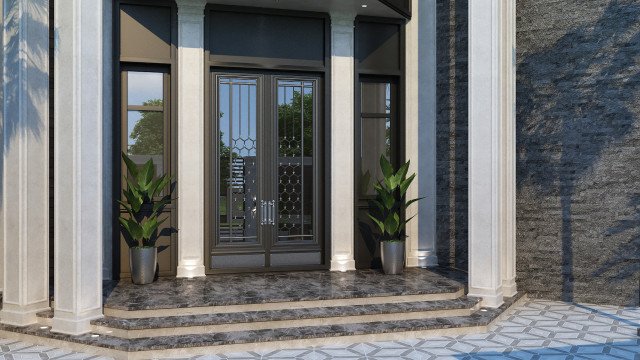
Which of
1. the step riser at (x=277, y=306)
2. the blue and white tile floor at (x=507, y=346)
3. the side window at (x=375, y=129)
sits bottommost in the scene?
the blue and white tile floor at (x=507, y=346)

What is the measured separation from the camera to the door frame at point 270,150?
7.44 metres

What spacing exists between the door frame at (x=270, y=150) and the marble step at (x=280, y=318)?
1.83 m

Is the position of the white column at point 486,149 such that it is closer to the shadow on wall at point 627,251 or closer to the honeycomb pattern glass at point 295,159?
the shadow on wall at point 627,251

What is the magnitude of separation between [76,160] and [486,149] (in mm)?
4288

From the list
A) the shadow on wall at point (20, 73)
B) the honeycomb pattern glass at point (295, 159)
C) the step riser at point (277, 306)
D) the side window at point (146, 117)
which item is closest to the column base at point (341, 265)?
the honeycomb pattern glass at point (295, 159)

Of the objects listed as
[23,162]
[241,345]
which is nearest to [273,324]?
[241,345]

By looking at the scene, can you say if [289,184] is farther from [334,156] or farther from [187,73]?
[187,73]

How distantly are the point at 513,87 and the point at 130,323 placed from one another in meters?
5.11

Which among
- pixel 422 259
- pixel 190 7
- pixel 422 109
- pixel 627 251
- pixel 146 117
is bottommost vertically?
pixel 422 259

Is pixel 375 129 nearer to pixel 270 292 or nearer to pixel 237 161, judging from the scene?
pixel 237 161

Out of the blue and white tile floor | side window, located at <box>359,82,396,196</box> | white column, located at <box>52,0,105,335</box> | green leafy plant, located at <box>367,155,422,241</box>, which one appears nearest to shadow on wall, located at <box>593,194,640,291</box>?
the blue and white tile floor

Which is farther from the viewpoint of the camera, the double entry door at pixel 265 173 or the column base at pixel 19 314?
Answer: the double entry door at pixel 265 173

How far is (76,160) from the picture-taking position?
5.29 m

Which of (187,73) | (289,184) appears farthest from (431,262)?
(187,73)
